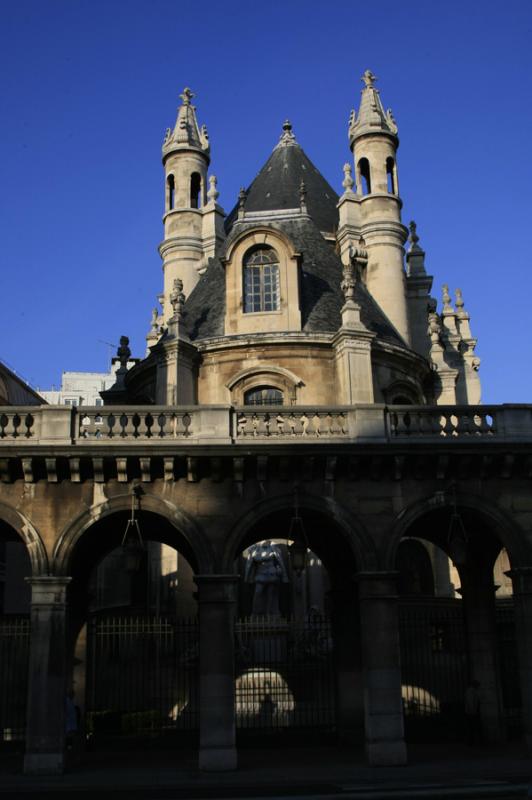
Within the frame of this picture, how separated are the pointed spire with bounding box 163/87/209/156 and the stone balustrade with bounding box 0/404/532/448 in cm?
2263

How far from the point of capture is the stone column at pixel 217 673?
17.2 metres

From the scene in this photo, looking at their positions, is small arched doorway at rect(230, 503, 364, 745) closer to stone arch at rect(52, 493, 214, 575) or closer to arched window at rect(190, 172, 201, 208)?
stone arch at rect(52, 493, 214, 575)

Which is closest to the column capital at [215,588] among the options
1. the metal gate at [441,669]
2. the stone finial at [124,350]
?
the metal gate at [441,669]

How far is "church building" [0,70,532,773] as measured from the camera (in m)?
A: 18.1

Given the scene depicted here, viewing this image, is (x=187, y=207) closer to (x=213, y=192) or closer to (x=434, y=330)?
(x=213, y=192)

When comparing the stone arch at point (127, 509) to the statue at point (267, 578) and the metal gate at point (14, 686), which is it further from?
the statue at point (267, 578)

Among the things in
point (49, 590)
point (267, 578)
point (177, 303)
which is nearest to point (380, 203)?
point (177, 303)

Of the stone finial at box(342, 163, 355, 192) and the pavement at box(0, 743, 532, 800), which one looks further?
the stone finial at box(342, 163, 355, 192)

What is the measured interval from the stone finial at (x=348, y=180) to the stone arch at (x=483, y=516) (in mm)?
20647

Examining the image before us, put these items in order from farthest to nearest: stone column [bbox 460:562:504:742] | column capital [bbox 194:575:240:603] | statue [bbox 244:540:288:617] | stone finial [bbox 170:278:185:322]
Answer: stone finial [bbox 170:278:185:322]
statue [bbox 244:540:288:617]
stone column [bbox 460:562:504:742]
column capital [bbox 194:575:240:603]

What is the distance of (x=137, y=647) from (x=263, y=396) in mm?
8523

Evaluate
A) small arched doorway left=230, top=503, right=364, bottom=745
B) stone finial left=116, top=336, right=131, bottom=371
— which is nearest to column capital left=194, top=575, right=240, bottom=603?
small arched doorway left=230, top=503, right=364, bottom=745

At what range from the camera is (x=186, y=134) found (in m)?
39.4

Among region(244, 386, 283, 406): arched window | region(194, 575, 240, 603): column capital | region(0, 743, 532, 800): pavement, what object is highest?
region(244, 386, 283, 406): arched window
